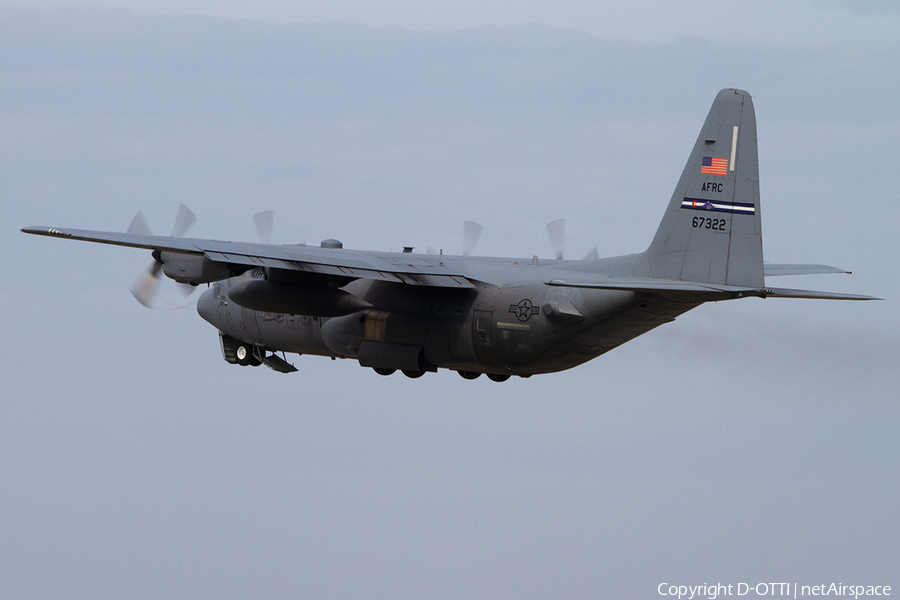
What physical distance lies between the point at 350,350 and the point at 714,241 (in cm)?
940

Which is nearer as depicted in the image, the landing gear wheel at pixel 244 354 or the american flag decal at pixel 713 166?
the american flag decal at pixel 713 166

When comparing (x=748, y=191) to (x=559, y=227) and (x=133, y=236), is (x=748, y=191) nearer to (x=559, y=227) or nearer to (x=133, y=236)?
(x=559, y=227)

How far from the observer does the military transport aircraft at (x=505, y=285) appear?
86.1 feet

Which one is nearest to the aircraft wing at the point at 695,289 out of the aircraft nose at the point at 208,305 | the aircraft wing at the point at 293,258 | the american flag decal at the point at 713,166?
the american flag decal at the point at 713,166

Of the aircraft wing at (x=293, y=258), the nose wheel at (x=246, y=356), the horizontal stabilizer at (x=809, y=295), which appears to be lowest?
the nose wheel at (x=246, y=356)

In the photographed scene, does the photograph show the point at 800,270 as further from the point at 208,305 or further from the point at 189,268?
the point at 208,305

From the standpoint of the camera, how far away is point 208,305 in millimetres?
34156

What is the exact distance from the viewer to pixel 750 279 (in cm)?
2595

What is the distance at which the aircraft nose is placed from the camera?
34.0 m

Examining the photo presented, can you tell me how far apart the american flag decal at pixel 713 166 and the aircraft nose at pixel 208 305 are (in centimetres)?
1396

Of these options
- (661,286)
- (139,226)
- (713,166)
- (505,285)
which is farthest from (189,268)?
(713,166)

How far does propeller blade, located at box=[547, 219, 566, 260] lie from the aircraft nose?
9.08 metres

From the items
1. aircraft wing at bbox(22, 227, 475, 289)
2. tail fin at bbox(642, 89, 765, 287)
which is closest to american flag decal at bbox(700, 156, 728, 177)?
tail fin at bbox(642, 89, 765, 287)

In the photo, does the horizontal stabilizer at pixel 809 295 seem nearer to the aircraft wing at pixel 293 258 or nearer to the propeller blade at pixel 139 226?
the aircraft wing at pixel 293 258
